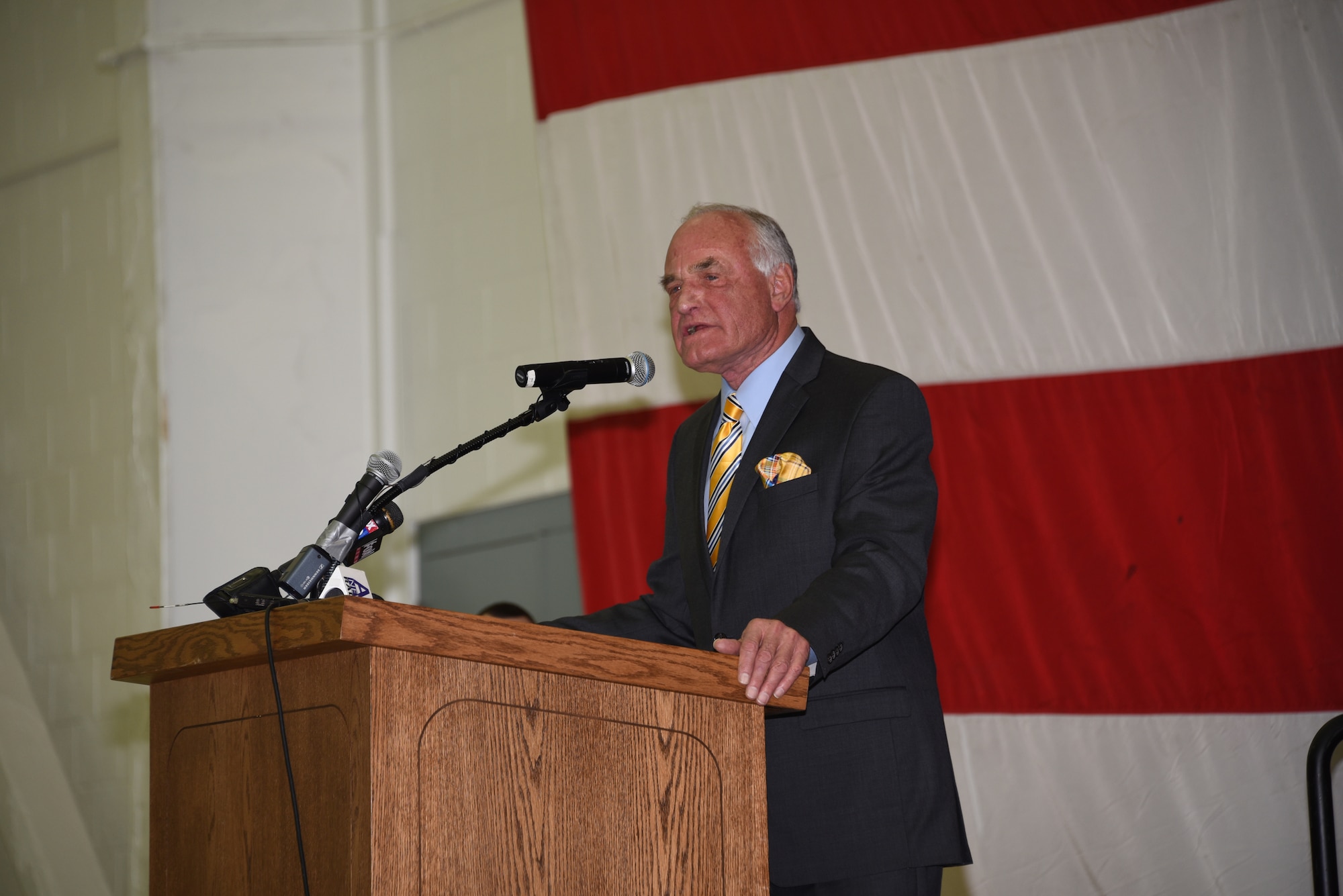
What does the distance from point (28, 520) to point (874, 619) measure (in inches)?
169

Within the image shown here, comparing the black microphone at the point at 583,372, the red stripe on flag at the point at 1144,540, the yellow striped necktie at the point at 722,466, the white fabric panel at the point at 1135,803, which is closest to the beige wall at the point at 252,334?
the red stripe on flag at the point at 1144,540

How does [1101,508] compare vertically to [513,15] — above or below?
below

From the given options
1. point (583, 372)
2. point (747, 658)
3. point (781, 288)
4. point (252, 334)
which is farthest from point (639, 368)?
point (252, 334)

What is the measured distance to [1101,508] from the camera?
2.99 m

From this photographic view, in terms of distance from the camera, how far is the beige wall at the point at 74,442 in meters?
4.39

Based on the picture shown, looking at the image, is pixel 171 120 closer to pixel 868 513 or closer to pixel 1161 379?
pixel 1161 379

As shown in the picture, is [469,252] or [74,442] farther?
[74,442]

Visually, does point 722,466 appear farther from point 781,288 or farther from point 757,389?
point 781,288

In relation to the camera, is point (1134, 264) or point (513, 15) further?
point (513, 15)

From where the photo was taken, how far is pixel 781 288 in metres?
2.09

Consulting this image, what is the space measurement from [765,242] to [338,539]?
97 cm

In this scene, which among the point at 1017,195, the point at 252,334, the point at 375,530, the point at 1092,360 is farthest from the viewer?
the point at 252,334

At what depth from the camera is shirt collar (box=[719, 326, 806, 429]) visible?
6.33 feet

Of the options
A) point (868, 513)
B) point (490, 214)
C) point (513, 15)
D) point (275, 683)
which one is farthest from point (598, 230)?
point (275, 683)
